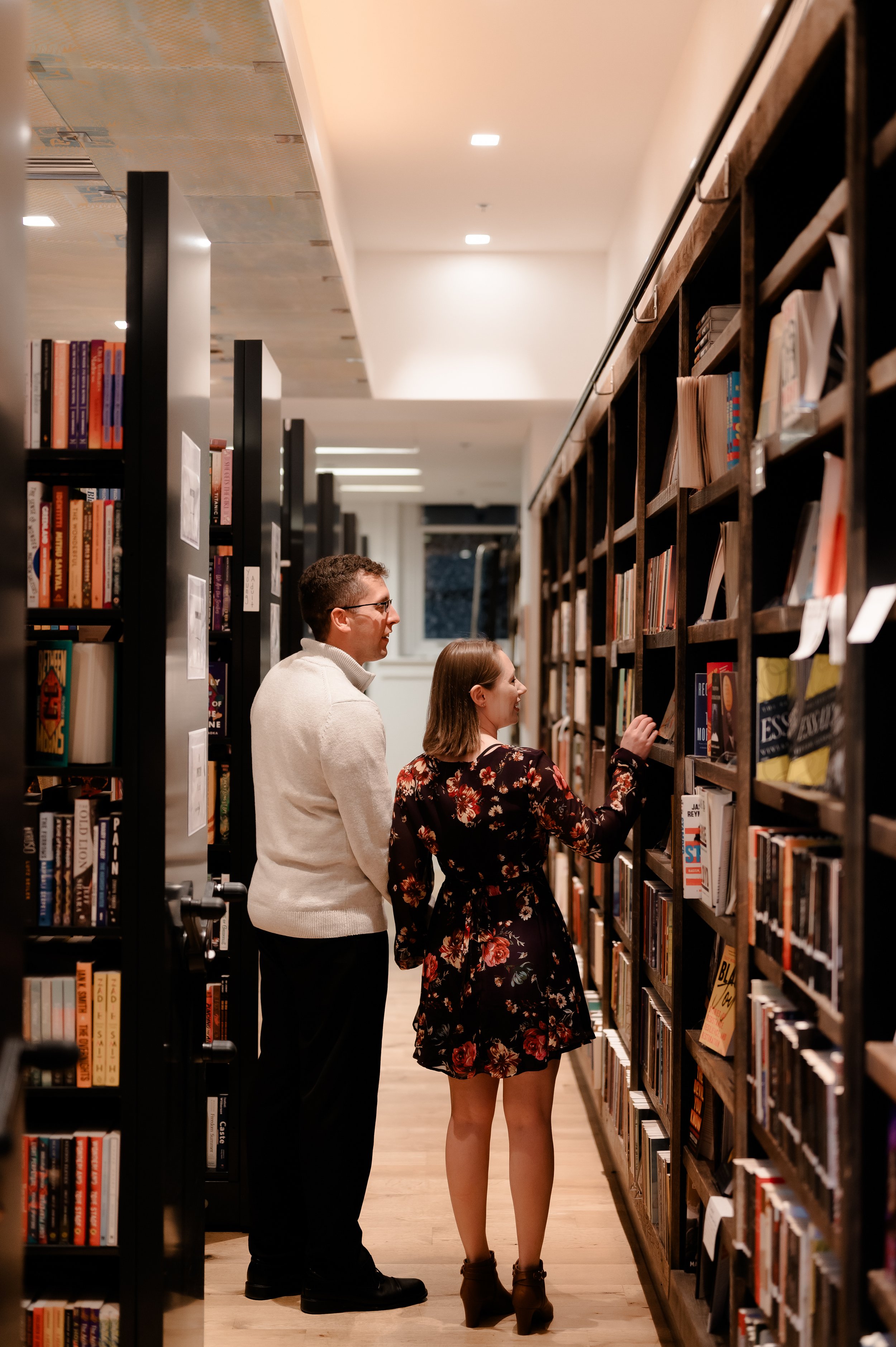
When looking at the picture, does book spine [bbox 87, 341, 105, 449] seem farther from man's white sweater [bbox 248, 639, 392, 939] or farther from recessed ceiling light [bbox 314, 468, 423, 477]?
recessed ceiling light [bbox 314, 468, 423, 477]

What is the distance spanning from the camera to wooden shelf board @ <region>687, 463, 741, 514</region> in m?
1.87

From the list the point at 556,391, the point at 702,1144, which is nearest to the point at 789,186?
the point at 702,1144

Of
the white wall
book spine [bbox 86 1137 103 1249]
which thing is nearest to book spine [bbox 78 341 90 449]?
book spine [bbox 86 1137 103 1249]

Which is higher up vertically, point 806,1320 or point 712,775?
point 712,775

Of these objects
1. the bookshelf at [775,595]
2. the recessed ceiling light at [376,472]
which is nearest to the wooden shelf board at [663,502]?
the bookshelf at [775,595]

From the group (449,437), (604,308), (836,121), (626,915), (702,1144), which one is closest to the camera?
(836,121)

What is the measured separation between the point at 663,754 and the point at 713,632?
1.71 ft

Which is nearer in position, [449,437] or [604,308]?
[604,308]

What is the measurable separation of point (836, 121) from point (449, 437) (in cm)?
703

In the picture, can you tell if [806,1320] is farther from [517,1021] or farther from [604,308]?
[604,308]

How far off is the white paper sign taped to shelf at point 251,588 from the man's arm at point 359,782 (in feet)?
2.13

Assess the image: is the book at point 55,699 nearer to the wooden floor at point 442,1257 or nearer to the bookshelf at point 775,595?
the bookshelf at point 775,595

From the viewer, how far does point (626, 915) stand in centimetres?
320

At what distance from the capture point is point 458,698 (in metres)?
2.43
